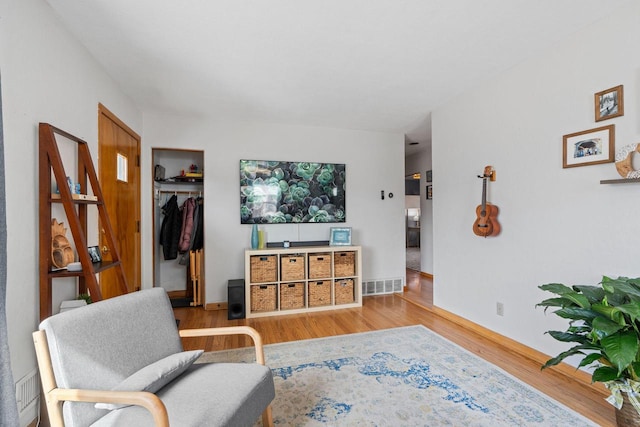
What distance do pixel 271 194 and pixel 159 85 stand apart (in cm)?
174

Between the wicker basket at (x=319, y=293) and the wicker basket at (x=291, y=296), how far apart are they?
0.13m

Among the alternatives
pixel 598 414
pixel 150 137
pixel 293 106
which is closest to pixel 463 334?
pixel 598 414

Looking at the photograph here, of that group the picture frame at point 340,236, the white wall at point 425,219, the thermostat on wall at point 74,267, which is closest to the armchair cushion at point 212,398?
the thermostat on wall at point 74,267

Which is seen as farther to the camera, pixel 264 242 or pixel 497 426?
pixel 264 242

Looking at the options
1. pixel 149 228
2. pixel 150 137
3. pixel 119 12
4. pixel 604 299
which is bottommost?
pixel 604 299

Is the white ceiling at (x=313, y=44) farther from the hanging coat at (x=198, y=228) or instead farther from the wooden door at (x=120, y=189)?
the hanging coat at (x=198, y=228)

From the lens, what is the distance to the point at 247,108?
348 centimetres

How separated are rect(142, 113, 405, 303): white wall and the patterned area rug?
1.61 metres

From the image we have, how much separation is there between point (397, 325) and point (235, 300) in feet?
6.07

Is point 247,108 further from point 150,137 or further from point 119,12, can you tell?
point 119,12

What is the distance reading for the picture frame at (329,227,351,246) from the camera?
4.10 meters

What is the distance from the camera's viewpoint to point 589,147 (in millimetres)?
2027

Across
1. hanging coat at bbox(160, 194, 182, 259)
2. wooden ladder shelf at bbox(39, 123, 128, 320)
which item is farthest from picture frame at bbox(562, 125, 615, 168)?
hanging coat at bbox(160, 194, 182, 259)

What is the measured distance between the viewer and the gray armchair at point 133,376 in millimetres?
1129
